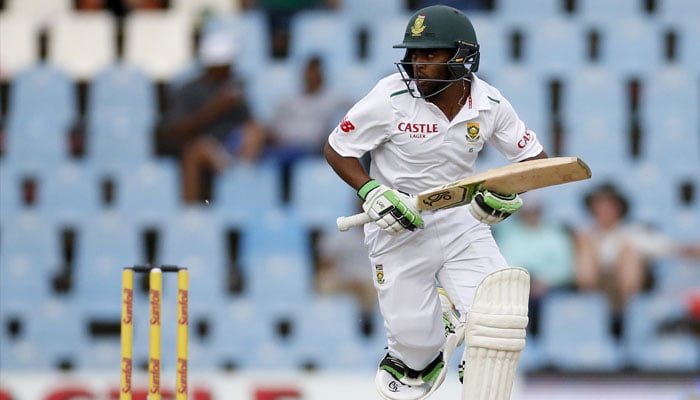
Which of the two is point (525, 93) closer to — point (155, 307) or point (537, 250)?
point (537, 250)

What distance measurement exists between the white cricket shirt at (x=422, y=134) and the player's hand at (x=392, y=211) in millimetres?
213

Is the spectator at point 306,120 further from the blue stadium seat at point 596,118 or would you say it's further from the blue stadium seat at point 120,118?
the blue stadium seat at point 596,118

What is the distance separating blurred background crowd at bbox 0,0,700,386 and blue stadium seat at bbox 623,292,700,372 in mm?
11

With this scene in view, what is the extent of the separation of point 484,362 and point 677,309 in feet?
11.2

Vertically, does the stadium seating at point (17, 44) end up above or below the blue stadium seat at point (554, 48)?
above

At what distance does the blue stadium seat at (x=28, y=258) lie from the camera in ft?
25.5

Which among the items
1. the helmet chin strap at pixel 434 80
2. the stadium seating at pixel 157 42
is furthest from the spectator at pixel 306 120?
the helmet chin strap at pixel 434 80

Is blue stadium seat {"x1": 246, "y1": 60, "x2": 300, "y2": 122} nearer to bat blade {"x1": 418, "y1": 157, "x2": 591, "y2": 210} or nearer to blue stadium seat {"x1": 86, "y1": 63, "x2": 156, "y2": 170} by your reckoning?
blue stadium seat {"x1": 86, "y1": 63, "x2": 156, "y2": 170}

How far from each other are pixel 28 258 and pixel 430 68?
3.99m

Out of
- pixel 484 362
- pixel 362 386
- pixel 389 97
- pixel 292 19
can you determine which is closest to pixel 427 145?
pixel 389 97

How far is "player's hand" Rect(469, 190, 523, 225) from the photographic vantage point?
4.34 metres

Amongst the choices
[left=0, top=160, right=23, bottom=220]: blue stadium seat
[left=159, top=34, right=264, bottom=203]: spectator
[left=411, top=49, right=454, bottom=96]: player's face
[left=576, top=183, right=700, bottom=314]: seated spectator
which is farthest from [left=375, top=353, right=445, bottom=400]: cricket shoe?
[left=0, top=160, right=23, bottom=220]: blue stadium seat

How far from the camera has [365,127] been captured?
453 cm

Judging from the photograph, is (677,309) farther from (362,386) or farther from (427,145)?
(427,145)
